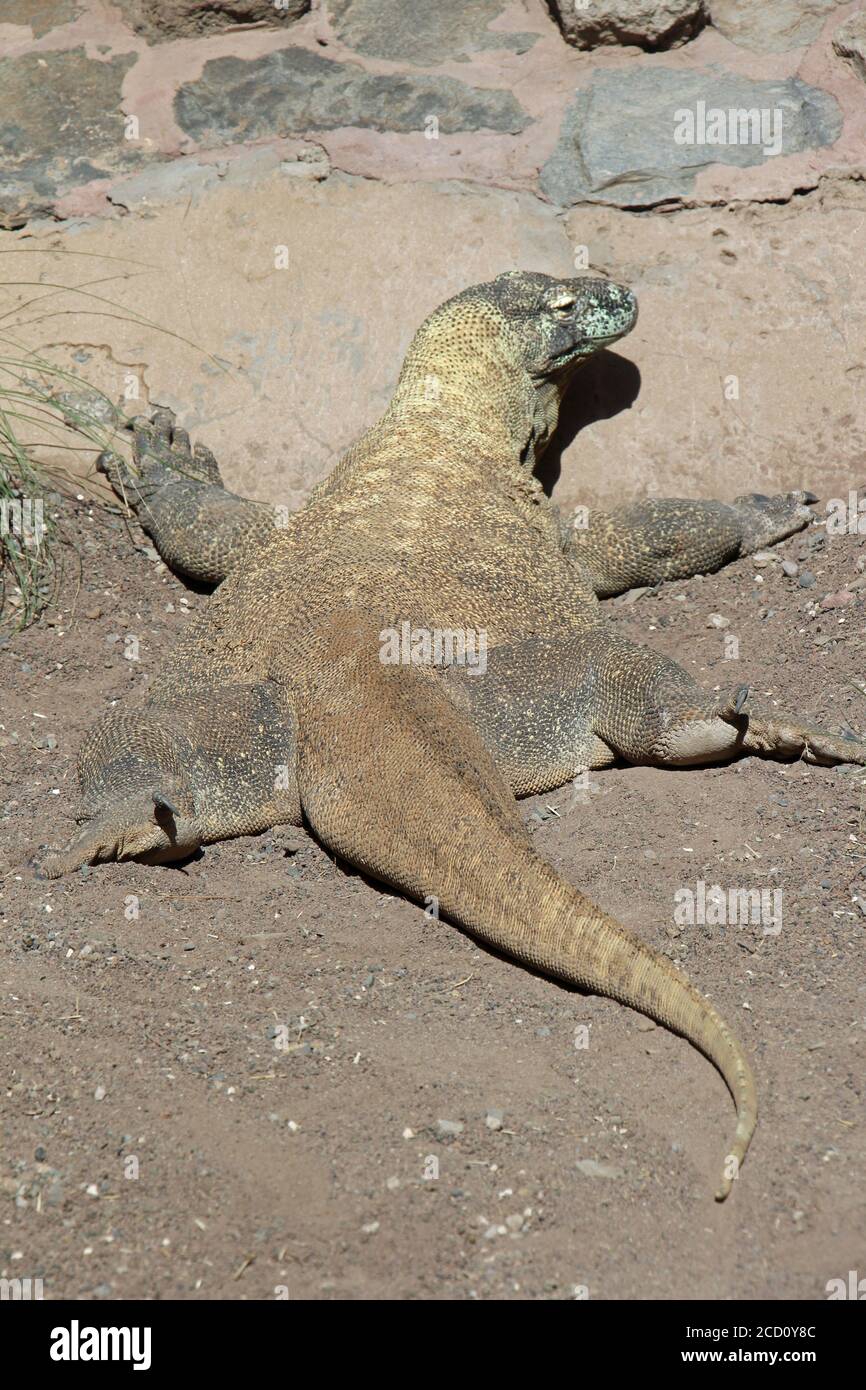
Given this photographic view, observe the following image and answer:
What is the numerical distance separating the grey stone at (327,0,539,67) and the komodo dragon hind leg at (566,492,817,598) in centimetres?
226

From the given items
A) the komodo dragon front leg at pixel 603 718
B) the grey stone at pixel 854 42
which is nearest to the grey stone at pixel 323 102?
the grey stone at pixel 854 42

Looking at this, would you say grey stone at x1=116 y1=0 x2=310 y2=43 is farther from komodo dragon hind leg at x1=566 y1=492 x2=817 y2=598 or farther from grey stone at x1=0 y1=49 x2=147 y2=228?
komodo dragon hind leg at x1=566 y1=492 x2=817 y2=598

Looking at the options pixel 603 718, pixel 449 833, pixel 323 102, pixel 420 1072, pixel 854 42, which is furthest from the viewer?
pixel 323 102

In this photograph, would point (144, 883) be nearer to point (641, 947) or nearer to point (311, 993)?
point (311, 993)

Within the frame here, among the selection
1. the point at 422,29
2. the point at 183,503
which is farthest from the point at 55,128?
the point at 183,503

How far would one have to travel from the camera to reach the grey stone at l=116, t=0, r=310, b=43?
5902 mm

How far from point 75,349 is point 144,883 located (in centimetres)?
260

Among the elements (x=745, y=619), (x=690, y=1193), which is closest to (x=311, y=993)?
(x=690, y=1193)

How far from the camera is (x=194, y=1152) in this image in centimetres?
268

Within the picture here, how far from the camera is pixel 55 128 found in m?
5.77

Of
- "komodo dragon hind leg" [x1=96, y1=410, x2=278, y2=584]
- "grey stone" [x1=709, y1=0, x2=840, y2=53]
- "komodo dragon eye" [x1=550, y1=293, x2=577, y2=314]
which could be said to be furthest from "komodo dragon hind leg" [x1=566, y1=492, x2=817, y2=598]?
"grey stone" [x1=709, y1=0, x2=840, y2=53]

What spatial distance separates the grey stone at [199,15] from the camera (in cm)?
590

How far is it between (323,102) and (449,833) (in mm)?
3816

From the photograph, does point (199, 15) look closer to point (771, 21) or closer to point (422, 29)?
point (422, 29)
